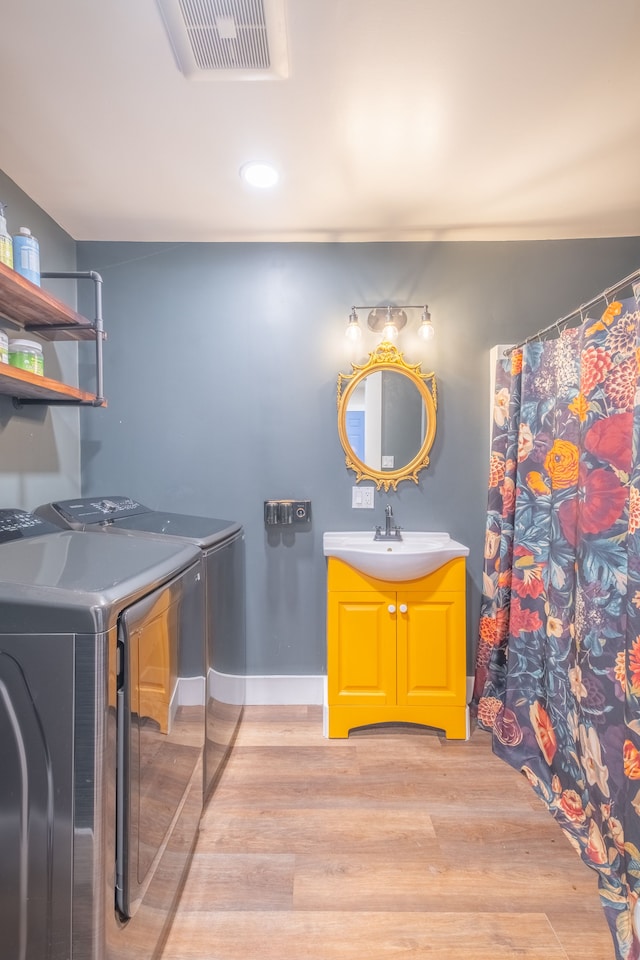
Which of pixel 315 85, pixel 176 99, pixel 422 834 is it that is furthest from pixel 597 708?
pixel 176 99

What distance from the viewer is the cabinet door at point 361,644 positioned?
187cm

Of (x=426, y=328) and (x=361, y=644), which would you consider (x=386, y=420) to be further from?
(x=361, y=644)

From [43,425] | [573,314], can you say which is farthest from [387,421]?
[43,425]

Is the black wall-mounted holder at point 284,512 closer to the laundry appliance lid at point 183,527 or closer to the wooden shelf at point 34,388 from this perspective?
the laundry appliance lid at point 183,527

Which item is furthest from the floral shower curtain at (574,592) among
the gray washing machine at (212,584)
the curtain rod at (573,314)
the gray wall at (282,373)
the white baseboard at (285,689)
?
the gray washing machine at (212,584)

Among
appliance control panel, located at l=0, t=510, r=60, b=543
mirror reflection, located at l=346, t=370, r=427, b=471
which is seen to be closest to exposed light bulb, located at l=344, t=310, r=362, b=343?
mirror reflection, located at l=346, t=370, r=427, b=471

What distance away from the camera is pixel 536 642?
1.66 m

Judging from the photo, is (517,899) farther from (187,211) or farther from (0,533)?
(187,211)

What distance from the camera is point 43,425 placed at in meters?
1.89

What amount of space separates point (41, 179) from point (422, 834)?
2917 millimetres

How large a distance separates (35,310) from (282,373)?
1.08 m

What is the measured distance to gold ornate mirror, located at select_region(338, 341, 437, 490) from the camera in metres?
2.16

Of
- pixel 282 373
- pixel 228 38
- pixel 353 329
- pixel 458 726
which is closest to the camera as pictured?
pixel 228 38

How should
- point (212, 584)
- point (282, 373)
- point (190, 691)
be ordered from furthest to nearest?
point (282, 373) < point (212, 584) < point (190, 691)
